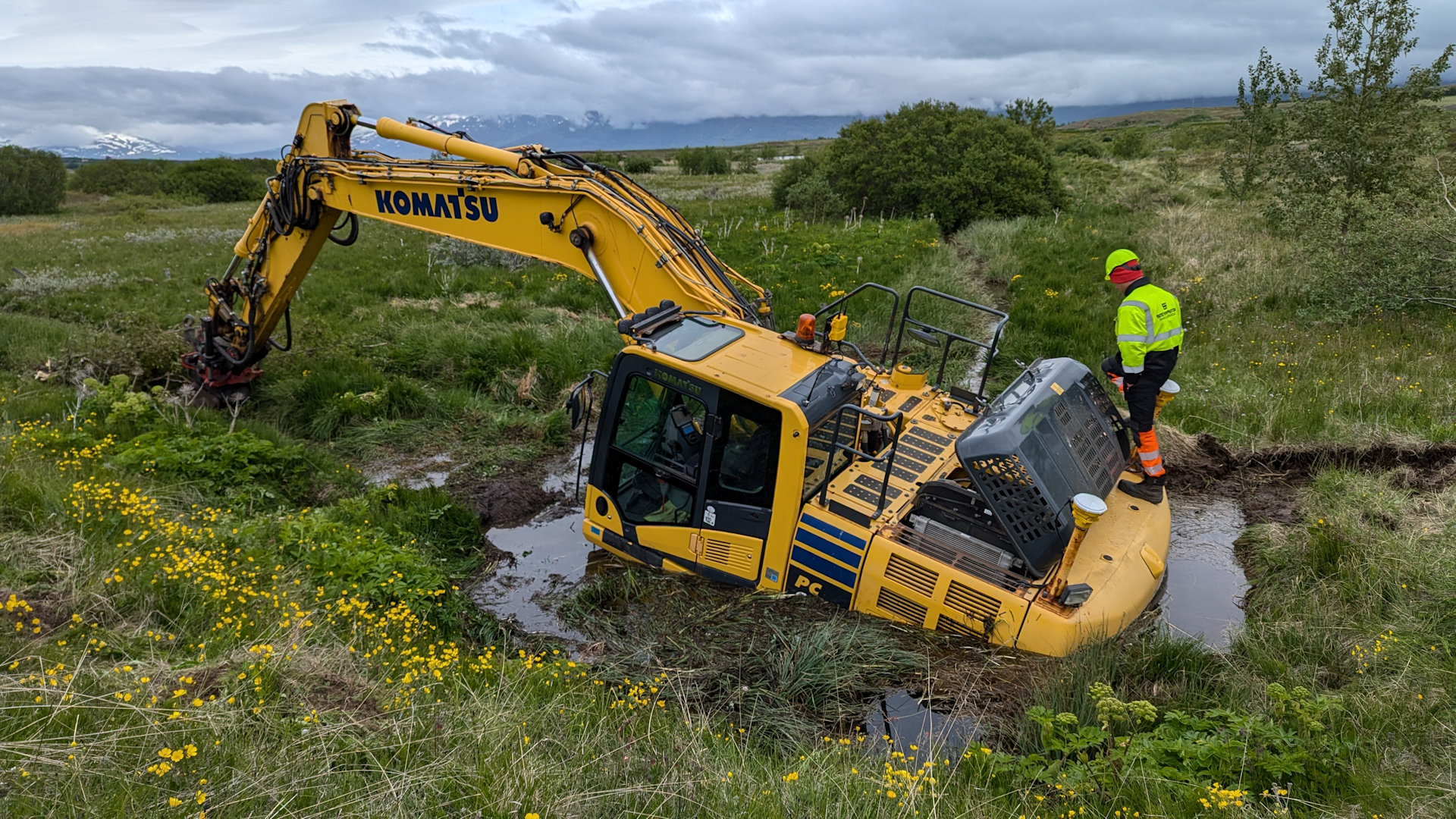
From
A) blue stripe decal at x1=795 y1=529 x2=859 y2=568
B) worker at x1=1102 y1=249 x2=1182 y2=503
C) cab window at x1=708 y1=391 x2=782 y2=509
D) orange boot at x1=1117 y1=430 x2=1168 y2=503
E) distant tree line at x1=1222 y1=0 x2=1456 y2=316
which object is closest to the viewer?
blue stripe decal at x1=795 y1=529 x2=859 y2=568

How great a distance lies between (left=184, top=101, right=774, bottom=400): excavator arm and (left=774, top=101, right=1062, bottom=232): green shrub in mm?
15563

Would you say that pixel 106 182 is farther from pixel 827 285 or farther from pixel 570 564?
pixel 570 564

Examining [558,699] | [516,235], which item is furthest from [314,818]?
[516,235]

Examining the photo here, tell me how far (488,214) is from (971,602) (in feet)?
16.8

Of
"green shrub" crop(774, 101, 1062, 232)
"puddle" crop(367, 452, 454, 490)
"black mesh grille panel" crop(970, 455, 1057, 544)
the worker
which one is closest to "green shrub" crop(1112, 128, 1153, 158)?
"green shrub" crop(774, 101, 1062, 232)

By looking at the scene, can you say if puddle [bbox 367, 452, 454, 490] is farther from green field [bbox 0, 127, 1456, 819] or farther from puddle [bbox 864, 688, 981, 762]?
puddle [bbox 864, 688, 981, 762]

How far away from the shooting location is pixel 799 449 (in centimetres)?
503

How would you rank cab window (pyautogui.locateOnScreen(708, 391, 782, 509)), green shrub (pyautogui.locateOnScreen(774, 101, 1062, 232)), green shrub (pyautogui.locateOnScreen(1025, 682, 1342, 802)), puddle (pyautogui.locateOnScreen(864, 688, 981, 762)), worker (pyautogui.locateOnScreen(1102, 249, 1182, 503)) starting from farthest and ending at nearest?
green shrub (pyautogui.locateOnScreen(774, 101, 1062, 232)), worker (pyautogui.locateOnScreen(1102, 249, 1182, 503)), cab window (pyautogui.locateOnScreen(708, 391, 782, 509)), puddle (pyautogui.locateOnScreen(864, 688, 981, 762)), green shrub (pyautogui.locateOnScreen(1025, 682, 1342, 802))

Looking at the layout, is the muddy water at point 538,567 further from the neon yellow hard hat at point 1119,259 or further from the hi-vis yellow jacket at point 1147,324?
the neon yellow hard hat at point 1119,259

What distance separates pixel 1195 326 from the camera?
11.5 m

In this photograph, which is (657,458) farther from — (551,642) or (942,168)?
(942,168)

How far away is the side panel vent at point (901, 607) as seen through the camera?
16.1 feet

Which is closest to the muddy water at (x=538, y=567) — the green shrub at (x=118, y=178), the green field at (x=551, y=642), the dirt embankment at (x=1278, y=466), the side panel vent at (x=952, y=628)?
the green field at (x=551, y=642)

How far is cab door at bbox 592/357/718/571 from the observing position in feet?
18.0
